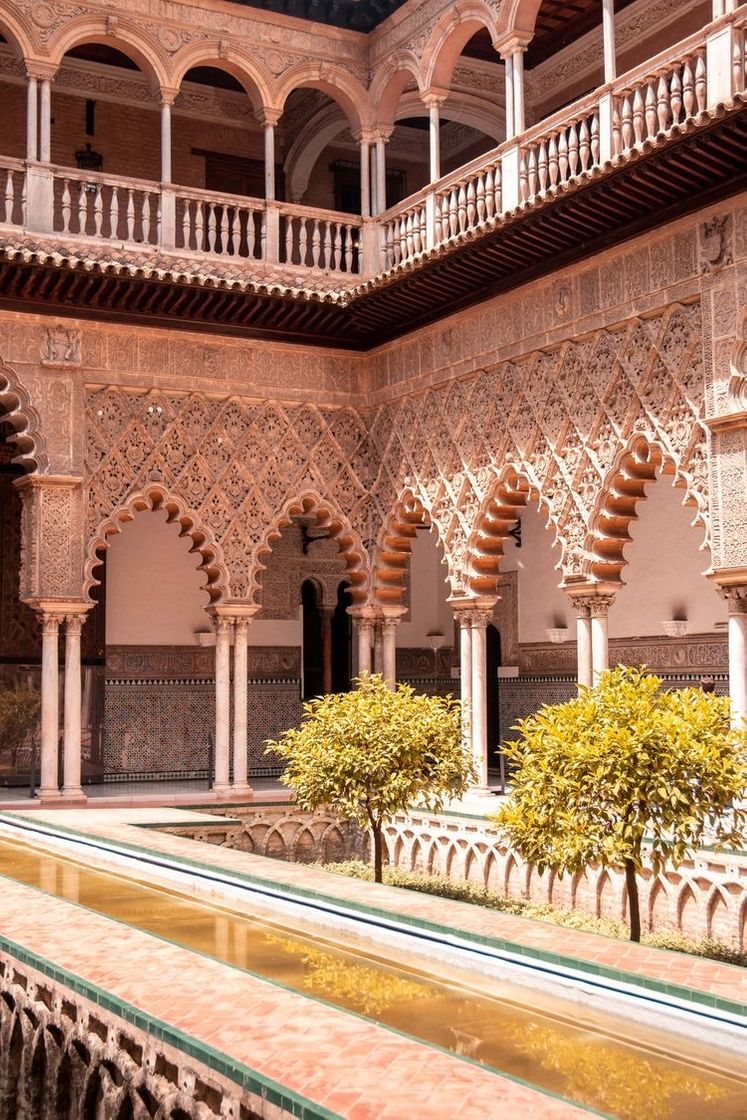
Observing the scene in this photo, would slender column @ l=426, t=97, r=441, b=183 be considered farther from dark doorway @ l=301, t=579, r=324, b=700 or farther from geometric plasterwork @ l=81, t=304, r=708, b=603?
dark doorway @ l=301, t=579, r=324, b=700

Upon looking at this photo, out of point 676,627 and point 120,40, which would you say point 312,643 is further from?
point 120,40

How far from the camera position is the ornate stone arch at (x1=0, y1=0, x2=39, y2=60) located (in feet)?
38.1

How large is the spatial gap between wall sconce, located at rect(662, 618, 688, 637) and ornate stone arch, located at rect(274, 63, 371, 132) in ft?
17.2

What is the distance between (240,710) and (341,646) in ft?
12.8

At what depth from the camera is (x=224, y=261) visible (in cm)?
1220

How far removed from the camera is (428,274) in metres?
11.2

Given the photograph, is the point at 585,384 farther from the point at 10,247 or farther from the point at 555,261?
the point at 10,247

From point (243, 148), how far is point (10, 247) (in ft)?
15.8

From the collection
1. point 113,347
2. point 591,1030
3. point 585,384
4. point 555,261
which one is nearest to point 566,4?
point 555,261

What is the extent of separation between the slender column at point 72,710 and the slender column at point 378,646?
2817 mm

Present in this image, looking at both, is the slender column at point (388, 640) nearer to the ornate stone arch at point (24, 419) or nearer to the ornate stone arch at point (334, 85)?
the ornate stone arch at point (24, 419)

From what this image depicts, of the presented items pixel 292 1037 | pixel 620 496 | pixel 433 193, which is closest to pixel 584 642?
pixel 620 496

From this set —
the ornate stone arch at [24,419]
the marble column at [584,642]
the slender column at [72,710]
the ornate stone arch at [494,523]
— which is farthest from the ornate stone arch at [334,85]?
the marble column at [584,642]

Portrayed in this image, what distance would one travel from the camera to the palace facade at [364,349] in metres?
9.41
